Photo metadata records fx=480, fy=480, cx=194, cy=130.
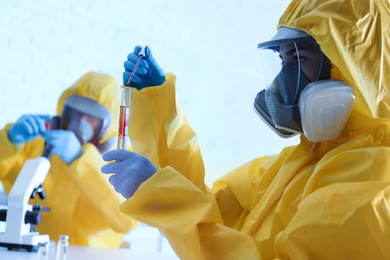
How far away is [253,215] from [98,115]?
5.23ft

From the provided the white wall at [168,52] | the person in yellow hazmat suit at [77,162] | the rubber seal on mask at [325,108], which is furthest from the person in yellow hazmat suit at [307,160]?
the white wall at [168,52]

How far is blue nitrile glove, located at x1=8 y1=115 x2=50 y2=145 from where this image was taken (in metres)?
2.60

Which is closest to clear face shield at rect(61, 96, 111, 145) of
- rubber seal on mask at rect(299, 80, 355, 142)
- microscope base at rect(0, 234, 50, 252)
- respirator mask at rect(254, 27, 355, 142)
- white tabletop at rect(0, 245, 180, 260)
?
white tabletop at rect(0, 245, 180, 260)

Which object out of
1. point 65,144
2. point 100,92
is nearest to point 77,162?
point 65,144

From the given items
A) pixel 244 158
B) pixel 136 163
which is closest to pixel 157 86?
pixel 136 163

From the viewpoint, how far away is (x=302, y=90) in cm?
118

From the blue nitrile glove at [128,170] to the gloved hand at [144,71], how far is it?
0.26 metres

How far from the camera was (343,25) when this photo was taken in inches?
43.4

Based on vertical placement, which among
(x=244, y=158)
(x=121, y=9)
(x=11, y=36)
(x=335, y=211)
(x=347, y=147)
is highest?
(x=121, y=9)

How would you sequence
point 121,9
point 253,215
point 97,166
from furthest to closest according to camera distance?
point 121,9 → point 97,166 → point 253,215

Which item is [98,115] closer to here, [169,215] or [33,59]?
[33,59]

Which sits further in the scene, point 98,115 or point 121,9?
point 121,9

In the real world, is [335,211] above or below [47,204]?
above

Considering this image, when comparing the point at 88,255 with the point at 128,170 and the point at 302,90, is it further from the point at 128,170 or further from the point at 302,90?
the point at 302,90
